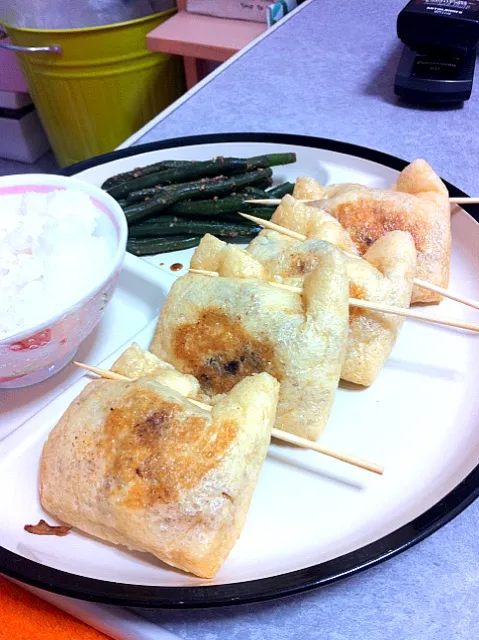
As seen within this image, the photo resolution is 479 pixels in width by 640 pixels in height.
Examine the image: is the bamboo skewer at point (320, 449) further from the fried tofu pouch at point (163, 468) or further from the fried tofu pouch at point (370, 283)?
the fried tofu pouch at point (370, 283)

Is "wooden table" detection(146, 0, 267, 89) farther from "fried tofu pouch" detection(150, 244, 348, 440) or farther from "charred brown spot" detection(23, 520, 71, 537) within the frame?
"charred brown spot" detection(23, 520, 71, 537)

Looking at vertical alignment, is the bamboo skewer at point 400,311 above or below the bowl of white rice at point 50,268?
below

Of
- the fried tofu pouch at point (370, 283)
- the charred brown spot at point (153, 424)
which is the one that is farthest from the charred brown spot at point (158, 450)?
the fried tofu pouch at point (370, 283)

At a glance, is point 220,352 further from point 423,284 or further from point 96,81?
point 96,81

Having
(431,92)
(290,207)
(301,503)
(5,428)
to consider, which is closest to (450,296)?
(290,207)

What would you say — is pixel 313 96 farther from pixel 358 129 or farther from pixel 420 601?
pixel 420 601

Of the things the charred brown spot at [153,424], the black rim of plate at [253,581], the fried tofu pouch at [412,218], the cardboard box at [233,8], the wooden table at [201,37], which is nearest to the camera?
the black rim of plate at [253,581]

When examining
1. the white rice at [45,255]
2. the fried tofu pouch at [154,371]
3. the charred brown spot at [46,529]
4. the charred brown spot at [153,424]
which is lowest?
the charred brown spot at [46,529]
